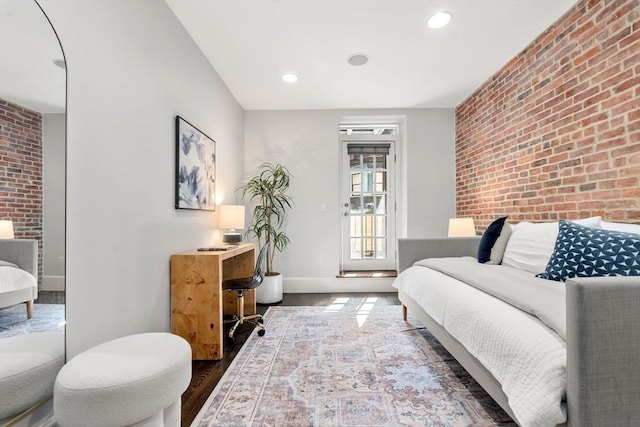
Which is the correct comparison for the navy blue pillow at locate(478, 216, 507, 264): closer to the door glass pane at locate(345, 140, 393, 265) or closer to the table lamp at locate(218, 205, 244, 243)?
the door glass pane at locate(345, 140, 393, 265)

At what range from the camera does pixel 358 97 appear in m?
3.76

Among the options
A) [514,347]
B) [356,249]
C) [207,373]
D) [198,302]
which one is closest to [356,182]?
[356,249]

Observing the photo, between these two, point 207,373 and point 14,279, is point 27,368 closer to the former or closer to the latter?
point 14,279

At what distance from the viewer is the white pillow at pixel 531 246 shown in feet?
6.73

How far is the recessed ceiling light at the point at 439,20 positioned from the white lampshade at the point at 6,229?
2705mm

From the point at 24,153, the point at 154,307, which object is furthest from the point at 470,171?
the point at 24,153

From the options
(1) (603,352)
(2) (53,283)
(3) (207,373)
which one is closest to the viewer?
(1) (603,352)

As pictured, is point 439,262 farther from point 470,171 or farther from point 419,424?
point 470,171

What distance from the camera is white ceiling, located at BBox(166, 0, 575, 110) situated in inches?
85.7

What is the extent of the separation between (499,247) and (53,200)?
9.33ft

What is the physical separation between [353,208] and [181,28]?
304 cm

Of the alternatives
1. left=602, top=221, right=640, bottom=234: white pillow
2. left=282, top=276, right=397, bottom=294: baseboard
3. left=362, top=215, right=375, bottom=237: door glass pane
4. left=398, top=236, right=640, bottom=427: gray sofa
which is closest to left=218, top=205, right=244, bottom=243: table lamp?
Answer: left=282, top=276, right=397, bottom=294: baseboard

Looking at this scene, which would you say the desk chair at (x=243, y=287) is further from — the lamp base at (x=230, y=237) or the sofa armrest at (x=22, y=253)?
the sofa armrest at (x=22, y=253)

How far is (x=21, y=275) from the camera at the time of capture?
1159mm
